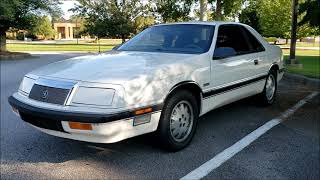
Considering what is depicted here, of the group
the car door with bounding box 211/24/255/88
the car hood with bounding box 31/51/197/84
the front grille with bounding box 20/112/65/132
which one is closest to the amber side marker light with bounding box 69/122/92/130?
the front grille with bounding box 20/112/65/132

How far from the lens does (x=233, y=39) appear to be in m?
5.58

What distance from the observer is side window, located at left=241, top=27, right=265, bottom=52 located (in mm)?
5949

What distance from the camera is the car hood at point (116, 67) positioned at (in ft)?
12.3

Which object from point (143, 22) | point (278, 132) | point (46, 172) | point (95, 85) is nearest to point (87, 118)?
point (95, 85)

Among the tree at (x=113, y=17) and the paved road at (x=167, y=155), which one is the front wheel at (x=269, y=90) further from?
the tree at (x=113, y=17)

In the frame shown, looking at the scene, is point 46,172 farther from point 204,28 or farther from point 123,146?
point 204,28

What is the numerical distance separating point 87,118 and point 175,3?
18508mm

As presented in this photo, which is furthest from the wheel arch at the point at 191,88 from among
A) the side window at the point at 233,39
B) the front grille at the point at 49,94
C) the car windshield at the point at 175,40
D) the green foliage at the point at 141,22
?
the green foliage at the point at 141,22

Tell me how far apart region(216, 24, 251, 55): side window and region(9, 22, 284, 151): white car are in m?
0.02

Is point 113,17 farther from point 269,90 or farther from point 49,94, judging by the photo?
point 49,94

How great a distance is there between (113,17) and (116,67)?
119 ft

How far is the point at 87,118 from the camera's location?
3.50 m

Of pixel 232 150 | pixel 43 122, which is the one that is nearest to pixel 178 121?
pixel 232 150

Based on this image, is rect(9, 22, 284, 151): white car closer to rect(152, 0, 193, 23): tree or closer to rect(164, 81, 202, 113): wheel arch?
rect(164, 81, 202, 113): wheel arch
